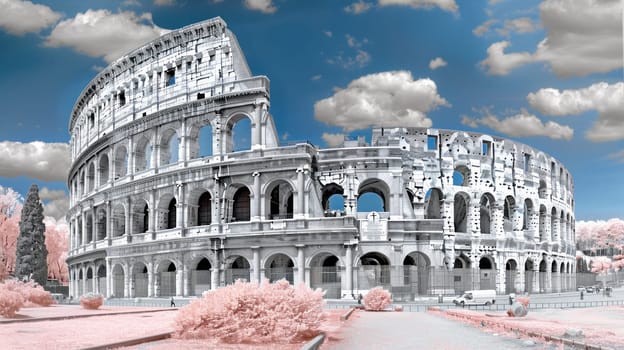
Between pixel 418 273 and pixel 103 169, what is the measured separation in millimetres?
29312

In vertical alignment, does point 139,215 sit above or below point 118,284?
above

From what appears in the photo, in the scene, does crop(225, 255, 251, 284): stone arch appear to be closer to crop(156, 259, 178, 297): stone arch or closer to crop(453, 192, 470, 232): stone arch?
crop(156, 259, 178, 297): stone arch

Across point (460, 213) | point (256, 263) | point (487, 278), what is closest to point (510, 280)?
point (487, 278)

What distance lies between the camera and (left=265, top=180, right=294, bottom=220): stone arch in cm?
4417

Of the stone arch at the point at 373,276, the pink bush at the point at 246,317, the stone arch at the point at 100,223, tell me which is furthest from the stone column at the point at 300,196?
the pink bush at the point at 246,317

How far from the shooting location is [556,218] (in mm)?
59562

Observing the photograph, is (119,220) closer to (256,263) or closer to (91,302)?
(256,263)

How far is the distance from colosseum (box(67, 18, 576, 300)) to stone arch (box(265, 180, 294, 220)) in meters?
0.14

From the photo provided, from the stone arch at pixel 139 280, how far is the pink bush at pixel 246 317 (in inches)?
1321

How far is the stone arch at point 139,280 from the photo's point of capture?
47.7m

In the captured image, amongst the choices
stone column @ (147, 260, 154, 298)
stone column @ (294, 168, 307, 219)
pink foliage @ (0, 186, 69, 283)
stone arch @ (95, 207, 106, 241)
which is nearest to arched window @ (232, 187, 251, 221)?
stone column @ (294, 168, 307, 219)

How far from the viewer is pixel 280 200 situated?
47.2 metres

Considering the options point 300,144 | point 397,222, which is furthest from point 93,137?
point 397,222

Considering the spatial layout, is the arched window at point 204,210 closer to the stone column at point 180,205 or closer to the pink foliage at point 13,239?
the stone column at point 180,205
